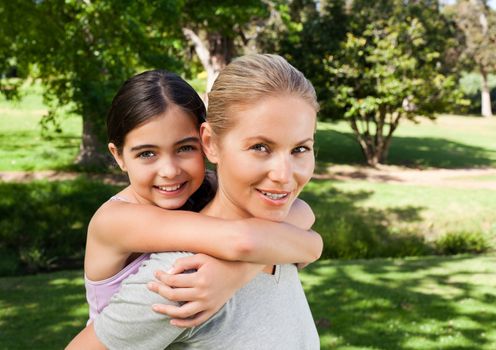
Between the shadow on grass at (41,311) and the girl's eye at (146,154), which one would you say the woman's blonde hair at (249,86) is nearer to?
the girl's eye at (146,154)

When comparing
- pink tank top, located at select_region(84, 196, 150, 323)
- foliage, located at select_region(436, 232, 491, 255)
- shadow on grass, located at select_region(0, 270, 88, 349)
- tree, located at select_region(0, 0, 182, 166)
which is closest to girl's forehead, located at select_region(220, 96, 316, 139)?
pink tank top, located at select_region(84, 196, 150, 323)

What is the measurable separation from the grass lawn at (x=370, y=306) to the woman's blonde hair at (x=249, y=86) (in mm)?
4746

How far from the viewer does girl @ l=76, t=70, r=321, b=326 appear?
56.5 inches

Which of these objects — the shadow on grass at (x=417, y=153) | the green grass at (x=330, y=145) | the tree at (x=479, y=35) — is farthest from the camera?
the tree at (x=479, y=35)

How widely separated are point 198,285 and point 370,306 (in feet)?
19.5

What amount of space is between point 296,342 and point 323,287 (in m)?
6.32

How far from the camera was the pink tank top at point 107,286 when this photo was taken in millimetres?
1733

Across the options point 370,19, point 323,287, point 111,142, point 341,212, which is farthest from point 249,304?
point 370,19

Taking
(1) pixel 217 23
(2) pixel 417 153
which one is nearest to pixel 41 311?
(1) pixel 217 23

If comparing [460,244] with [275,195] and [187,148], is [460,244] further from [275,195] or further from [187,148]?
[275,195]

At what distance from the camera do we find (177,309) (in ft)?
4.32

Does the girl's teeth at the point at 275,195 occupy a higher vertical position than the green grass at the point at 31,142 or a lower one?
higher

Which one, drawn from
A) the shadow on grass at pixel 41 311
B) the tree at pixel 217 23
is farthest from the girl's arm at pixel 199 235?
the tree at pixel 217 23

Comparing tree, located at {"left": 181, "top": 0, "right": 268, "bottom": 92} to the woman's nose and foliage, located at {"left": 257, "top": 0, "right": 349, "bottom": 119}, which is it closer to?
foliage, located at {"left": 257, "top": 0, "right": 349, "bottom": 119}
